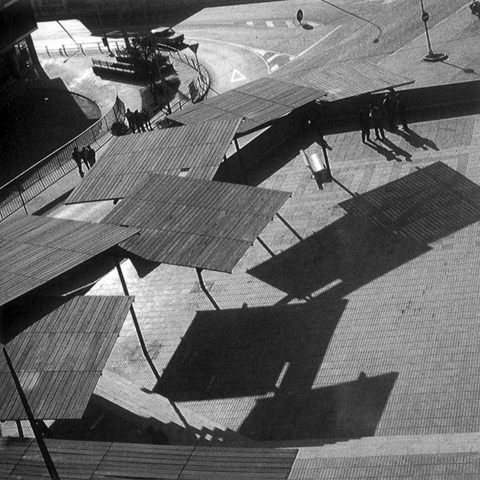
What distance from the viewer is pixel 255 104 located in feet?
130

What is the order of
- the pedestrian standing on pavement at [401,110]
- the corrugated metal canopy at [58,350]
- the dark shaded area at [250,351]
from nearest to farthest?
1. the corrugated metal canopy at [58,350]
2. the dark shaded area at [250,351]
3. the pedestrian standing on pavement at [401,110]

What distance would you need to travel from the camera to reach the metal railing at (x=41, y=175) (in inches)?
1769

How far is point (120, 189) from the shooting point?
3503cm

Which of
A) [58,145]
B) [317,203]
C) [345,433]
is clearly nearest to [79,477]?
[345,433]

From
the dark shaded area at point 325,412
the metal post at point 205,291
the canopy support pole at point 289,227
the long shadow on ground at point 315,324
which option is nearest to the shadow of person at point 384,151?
the long shadow on ground at point 315,324

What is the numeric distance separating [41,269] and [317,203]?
12300 mm

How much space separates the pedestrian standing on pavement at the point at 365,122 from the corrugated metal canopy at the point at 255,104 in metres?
2.20

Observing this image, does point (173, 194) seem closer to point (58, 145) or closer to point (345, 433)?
point (345, 433)

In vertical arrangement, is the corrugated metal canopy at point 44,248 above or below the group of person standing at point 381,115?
above

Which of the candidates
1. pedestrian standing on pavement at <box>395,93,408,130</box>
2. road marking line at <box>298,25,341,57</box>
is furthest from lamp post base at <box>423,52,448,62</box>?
road marking line at <box>298,25,341,57</box>

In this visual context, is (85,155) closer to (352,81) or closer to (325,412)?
(352,81)

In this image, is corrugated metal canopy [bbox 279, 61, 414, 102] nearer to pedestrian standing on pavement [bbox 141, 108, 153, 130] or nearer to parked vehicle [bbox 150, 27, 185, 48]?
pedestrian standing on pavement [bbox 141, 108, 153, 130]

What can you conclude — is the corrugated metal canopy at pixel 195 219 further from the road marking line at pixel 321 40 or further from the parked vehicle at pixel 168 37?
the parked vehicle at pixel 168 37

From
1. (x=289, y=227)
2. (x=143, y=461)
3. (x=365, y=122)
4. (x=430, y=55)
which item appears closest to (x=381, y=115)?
(x=365, y=122)
